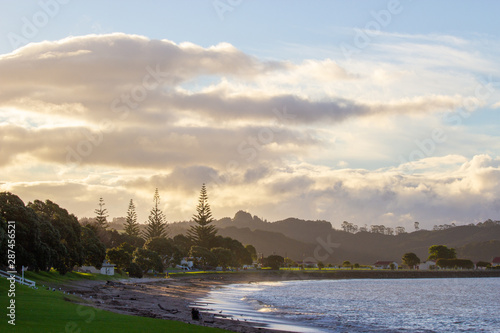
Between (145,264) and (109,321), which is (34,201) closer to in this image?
(145,264)

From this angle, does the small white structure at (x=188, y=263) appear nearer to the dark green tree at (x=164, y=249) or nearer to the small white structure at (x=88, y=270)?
the dark green tree at (x=164, y=249)

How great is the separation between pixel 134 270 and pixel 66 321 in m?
74.7

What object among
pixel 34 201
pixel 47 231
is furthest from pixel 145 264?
pixel 47 231

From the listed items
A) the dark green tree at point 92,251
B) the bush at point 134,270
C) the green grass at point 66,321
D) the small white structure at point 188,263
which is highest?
the dark green tree at point 92,251

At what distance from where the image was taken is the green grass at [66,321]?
22047 mm

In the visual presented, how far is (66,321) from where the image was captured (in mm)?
24234

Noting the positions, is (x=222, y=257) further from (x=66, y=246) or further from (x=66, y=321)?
(x=66, y=321)

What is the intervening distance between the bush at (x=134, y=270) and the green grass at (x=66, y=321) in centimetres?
6600

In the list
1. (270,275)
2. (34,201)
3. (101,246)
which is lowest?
(270,275)

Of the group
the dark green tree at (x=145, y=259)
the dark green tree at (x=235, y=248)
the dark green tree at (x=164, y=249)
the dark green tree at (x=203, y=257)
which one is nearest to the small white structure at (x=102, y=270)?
the dark green tree at (x=145, y=259)

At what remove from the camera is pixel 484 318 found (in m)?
52.8

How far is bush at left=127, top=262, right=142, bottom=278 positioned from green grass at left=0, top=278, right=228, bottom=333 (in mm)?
66000

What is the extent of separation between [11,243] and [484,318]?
150 ft

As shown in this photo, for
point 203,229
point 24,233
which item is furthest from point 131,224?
point 24,233
